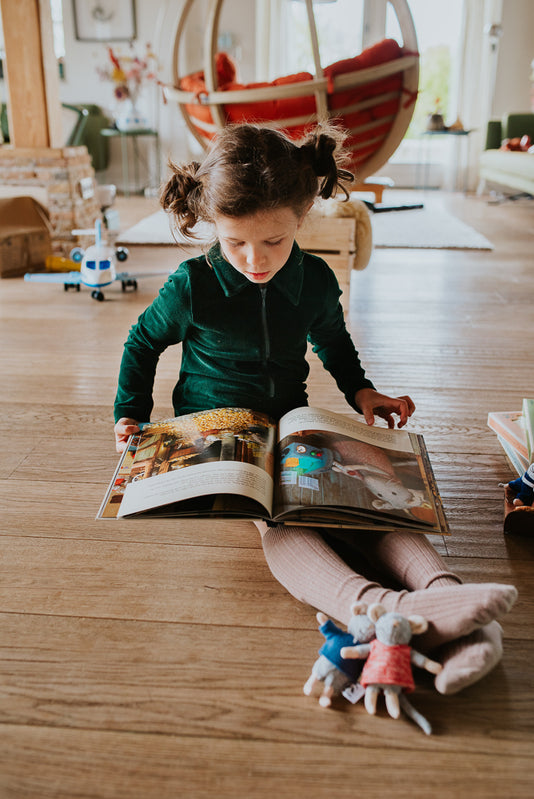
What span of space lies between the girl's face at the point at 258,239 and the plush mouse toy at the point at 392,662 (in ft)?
1.48

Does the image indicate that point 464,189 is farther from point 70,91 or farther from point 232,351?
point 232,351

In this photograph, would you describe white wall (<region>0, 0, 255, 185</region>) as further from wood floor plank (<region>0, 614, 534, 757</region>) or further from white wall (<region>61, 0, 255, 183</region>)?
wood floor plank (<region>0, 614, 534, 757</region>)

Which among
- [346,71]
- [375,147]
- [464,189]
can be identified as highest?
[346,71]

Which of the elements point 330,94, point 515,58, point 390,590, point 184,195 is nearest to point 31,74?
point 330,94

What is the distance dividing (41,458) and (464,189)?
4.95 m

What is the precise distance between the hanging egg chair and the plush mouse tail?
1.89 metres

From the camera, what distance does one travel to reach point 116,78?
5.24 meters

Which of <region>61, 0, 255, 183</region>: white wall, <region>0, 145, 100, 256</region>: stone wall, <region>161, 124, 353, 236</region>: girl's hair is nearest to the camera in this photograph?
<region>161, 124, 353, 236</region>: girl's hair

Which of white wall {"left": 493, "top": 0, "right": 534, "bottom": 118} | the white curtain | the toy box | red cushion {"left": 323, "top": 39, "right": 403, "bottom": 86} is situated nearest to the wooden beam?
the toy box

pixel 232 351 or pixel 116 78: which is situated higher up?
pixel 116 78

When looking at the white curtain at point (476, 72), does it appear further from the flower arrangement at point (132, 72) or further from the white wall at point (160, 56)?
the flower arrangement at point (132, 72)

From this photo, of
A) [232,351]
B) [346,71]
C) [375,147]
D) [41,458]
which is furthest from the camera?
[375,147]

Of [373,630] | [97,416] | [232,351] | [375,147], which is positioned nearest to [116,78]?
[375,147]

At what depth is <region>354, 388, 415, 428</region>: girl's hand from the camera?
106cm
